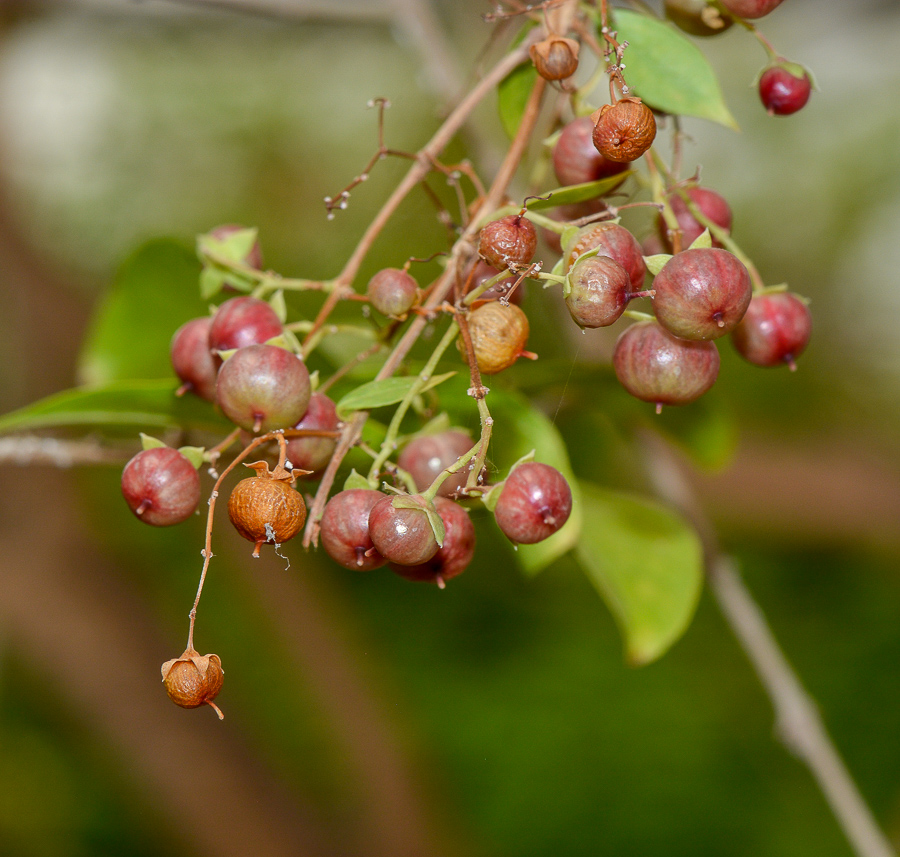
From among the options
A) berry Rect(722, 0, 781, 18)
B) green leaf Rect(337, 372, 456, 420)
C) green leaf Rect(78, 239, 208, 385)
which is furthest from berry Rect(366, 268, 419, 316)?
green leaf Rect(78, 239, 208, 385)

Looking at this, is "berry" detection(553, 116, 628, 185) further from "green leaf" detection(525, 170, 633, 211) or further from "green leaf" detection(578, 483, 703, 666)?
"green leaf" detection(578, 483, 703, 666)

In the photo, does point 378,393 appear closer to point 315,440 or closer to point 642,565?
point 315,440

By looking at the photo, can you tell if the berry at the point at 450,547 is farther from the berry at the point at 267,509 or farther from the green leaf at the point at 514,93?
the green leaf at the point at 514,93

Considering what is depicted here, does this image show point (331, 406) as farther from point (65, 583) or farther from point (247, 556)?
point (247, 556)

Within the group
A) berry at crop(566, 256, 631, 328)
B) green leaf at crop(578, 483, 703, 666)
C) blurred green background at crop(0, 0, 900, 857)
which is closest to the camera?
berry at crop(566, 256, 631, 328)

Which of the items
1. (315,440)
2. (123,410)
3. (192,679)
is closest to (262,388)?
(315,440)

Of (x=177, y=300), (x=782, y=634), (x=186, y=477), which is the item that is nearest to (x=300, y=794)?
(x=782, y=634)
